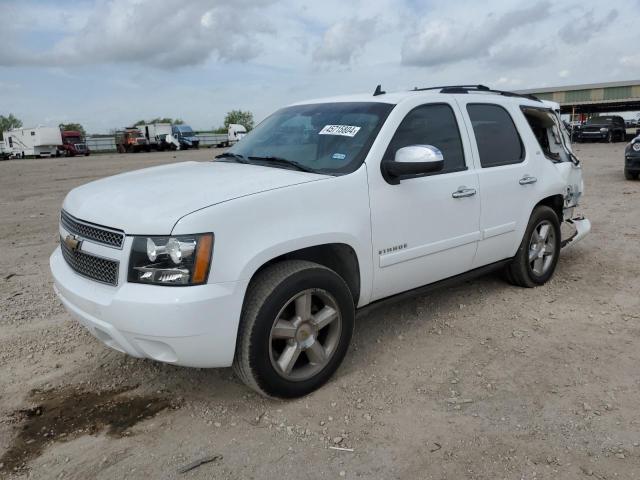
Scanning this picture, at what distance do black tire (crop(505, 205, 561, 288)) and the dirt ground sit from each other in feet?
0.64

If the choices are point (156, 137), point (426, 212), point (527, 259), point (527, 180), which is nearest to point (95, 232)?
point (426, 212)

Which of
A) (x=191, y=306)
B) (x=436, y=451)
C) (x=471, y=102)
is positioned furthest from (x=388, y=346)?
(x=471, y=102)

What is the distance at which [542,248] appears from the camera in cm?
497

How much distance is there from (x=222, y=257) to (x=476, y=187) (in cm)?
222

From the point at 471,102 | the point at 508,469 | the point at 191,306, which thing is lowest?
the point at 508,469

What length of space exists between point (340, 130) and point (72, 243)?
182 cm

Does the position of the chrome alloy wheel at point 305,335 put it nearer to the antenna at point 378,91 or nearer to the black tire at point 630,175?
the antenna at point 378,91

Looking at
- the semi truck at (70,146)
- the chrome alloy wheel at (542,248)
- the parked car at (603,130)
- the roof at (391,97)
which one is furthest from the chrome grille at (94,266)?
the semi truck at (70,146)

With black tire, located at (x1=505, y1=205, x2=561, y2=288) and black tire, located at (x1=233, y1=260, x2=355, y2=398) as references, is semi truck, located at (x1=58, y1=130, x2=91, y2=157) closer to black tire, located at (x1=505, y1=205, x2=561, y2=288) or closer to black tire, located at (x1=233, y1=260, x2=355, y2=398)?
black tire, located at (x1=505, y1=205, x2=561, y2=288)

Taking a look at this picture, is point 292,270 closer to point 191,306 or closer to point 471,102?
point 191,306

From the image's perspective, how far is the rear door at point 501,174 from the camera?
4172 millimetres

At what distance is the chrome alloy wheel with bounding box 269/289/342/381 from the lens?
2.99 metres

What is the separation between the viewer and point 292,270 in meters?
2.93

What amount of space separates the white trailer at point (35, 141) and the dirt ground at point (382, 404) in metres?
41.7
